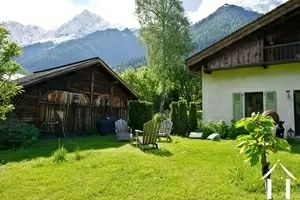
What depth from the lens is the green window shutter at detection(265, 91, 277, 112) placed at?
14961mm

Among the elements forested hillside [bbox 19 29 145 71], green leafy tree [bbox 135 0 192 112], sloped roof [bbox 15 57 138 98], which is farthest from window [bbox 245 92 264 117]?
forested hillside [bbox 19 29 145 71]

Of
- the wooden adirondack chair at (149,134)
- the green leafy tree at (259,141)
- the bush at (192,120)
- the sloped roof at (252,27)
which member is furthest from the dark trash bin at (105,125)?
the green leafy tree at (259,141)

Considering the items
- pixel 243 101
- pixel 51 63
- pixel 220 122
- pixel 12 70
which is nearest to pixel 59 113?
pixel 12 70

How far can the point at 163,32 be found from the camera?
30.9 metres

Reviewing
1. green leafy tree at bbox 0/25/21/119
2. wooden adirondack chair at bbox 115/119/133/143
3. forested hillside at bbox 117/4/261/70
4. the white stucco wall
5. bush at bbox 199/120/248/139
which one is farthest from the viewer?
forested hillside at bbox 117/4/261/70

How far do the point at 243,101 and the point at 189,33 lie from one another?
18054 mm

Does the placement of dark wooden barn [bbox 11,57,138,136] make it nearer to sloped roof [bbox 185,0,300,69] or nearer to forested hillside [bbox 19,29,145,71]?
sloped roof [bbox 185,0,300,69]

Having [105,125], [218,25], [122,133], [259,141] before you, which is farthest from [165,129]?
[218,25]

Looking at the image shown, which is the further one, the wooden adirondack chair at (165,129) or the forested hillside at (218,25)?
the forested hillside at (218,25)

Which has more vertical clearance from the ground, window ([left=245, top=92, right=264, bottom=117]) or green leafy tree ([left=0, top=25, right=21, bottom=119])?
green leafy tree ([left=0, top=25, right=21, bottom=119])

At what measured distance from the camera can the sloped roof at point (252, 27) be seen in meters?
14.1

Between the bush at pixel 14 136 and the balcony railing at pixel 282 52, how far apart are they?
408 inches

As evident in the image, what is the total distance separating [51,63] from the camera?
157250 mm

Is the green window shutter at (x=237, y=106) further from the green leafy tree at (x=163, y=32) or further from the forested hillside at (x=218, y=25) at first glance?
the forested hillside at (x=218, y=25)
